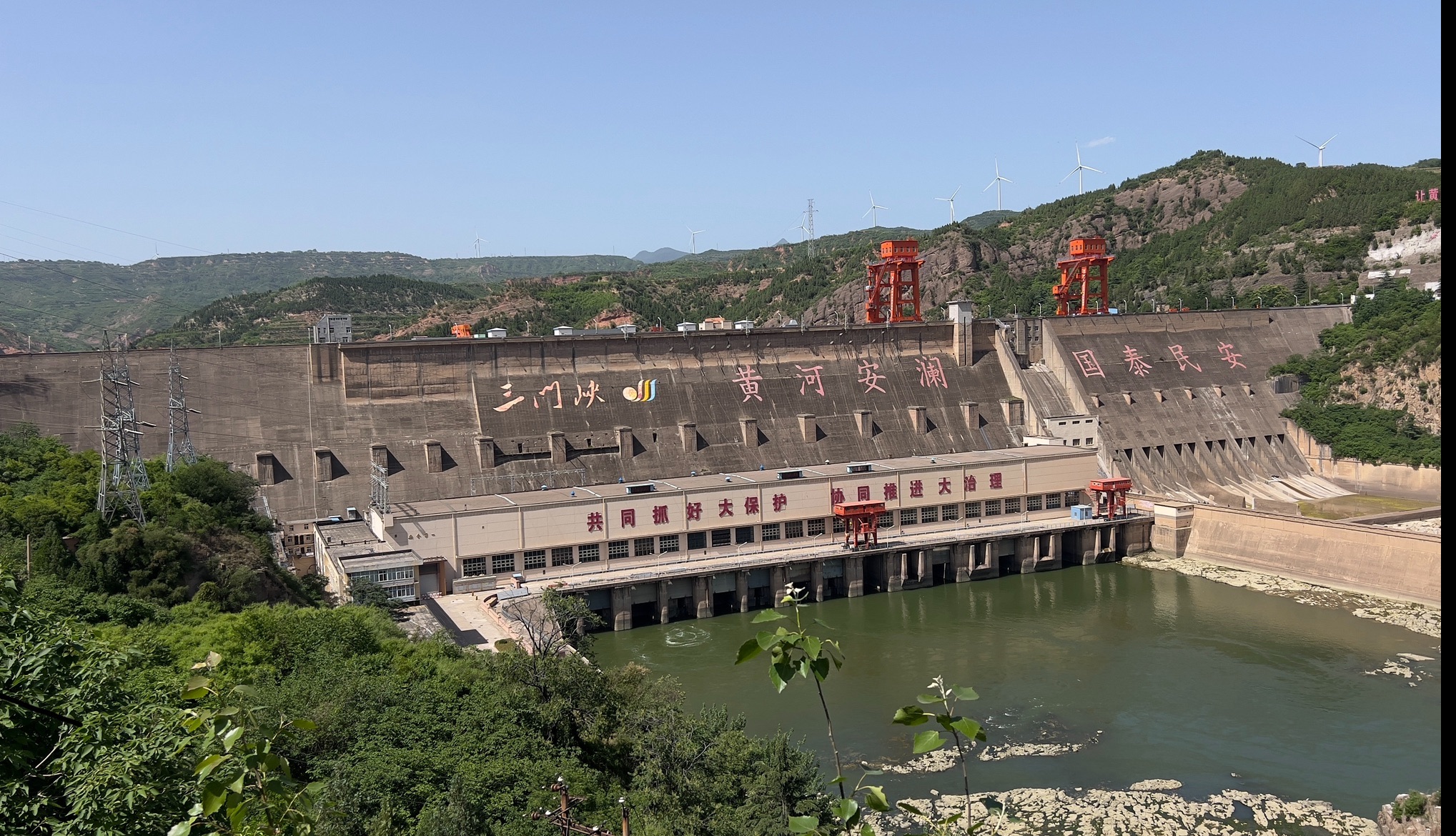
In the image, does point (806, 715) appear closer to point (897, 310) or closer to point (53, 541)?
point (53, 541)

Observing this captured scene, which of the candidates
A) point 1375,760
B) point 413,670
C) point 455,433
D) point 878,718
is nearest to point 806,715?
point 878,718

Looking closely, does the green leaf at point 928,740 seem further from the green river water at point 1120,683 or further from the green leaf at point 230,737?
the green river water at point 1120,683

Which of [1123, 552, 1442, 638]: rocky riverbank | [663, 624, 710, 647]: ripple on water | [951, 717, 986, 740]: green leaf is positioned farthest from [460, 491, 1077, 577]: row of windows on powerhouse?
[951, 717, 986, 740]: green leaf

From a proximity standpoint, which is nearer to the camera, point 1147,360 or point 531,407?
point 531,407

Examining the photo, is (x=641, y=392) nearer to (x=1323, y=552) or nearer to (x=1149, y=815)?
(x=1323, y=552)

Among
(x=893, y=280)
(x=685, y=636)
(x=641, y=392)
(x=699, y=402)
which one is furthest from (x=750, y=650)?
(x=893, y=280)

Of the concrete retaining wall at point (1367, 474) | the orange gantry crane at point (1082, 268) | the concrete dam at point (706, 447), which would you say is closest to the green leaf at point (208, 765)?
the concrete dam at point (706, 447)
